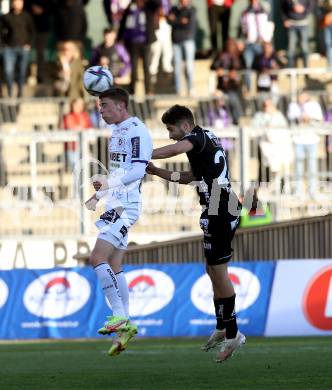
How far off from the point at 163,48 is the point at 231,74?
8.35 ft

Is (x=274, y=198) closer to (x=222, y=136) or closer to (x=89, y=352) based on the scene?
(x=222, y=136)

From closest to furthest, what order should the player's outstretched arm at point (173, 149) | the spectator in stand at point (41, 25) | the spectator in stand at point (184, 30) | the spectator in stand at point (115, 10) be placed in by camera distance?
the player's outstretched arm at point (173, 149), the spectator in stand at point (184, 30), the spectator in stand at point (41, 25), the spectator in stand at point (115, 10)

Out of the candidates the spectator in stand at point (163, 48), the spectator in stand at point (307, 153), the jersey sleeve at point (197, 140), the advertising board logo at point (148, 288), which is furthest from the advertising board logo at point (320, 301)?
the spectator in stand at point (163, 48)

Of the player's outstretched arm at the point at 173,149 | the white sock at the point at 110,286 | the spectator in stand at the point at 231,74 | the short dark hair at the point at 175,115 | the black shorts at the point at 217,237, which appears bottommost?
the white sock at the point at 110,286

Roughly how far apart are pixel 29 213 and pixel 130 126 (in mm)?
10040

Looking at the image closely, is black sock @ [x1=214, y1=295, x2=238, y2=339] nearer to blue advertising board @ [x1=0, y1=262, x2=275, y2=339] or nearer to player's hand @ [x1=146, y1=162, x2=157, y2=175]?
player's hand @ [x1=146, y1=162, x2=157, y2=175]

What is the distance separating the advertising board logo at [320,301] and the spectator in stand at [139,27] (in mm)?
8813

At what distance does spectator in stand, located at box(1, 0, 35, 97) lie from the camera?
26719 mm

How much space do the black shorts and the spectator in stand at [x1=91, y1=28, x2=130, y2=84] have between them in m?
13.3

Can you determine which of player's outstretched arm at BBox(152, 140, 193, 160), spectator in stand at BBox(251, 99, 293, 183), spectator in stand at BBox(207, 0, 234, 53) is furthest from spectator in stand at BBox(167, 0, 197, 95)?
player's outstretched arm at BBox(152, 140, 193, 160)

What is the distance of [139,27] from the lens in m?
27.0

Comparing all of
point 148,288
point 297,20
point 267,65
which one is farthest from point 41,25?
point 148,288

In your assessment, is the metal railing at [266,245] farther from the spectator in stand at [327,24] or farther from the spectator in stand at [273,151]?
the spectator in stand at [327,24]

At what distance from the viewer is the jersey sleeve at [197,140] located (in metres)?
12.5
